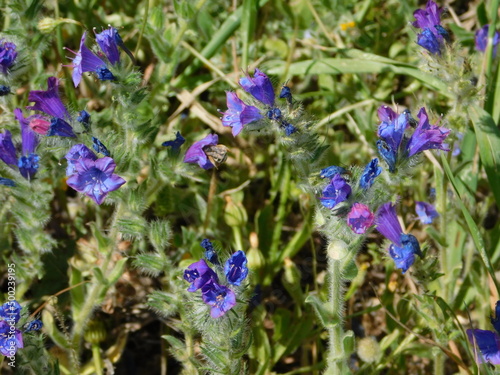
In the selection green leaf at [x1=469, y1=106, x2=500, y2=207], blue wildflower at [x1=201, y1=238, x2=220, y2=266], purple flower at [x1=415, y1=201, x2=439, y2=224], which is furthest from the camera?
purple flower at [x1=415, y1=201, x2=439, y2=224]

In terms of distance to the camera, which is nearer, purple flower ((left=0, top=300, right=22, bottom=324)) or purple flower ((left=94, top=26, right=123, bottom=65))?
purple flower ((left=0, top=300, right=22, bottom=324))

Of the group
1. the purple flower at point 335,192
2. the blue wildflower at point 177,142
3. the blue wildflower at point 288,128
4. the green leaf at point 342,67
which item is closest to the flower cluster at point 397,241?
the purple flower at point 335,192

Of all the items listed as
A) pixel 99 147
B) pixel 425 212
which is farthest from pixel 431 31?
pixel 99 147

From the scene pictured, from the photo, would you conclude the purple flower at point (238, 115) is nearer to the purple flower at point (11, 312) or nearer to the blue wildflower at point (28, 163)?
the blue wildflower at point (28, 163)

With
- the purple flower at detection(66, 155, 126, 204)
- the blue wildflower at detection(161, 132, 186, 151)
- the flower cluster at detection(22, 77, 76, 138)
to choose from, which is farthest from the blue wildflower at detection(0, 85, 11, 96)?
the blue wildflower at detection(161, 132, 186, 151)

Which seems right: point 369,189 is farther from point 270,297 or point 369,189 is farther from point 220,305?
point 270,297

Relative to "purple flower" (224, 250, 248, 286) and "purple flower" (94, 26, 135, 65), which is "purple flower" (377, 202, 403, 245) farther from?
"purple flower" (94, 26, 135, 65)

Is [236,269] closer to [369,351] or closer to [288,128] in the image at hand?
[288,128]
